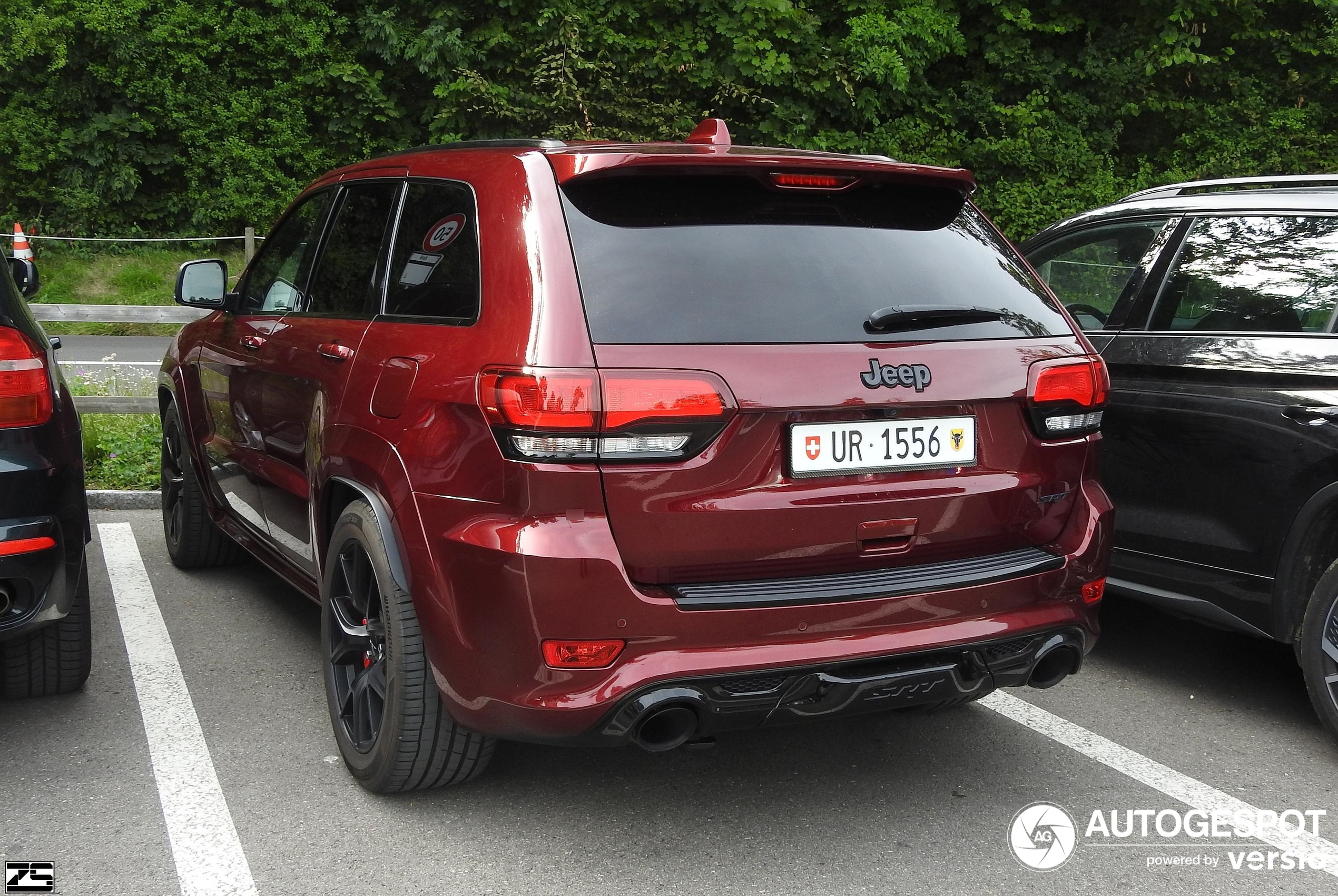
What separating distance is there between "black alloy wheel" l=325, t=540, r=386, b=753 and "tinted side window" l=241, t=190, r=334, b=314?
1151mm

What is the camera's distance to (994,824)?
10.9ft

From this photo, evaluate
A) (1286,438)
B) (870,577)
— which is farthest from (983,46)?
(870,577)

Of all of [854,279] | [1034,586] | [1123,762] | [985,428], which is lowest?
[1123,762]

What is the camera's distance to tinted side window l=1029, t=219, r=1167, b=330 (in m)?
4.75

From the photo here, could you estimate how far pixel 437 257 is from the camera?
3.36 metres

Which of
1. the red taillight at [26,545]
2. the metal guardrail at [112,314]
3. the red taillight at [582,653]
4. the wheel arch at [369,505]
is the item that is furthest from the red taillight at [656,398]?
the metal guardrail at [112,314]

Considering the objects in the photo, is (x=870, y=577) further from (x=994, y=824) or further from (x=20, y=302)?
(x=20, y=302)

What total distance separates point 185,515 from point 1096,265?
3.90 m

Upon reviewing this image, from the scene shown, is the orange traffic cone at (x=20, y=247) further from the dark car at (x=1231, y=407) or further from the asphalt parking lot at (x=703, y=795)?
the dark car at (x=1231, y=407)

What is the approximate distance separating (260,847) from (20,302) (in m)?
1.81

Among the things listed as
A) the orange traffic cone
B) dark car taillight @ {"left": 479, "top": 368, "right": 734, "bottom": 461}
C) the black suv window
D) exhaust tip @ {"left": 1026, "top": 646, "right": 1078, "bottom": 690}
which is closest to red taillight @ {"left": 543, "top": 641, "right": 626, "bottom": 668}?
dark car taillight @ {"left": 479, "top": 368, "right": 734, "bottom": 461}

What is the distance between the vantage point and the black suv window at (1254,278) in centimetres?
402

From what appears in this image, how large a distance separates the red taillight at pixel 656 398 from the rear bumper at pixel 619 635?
0.23 meters

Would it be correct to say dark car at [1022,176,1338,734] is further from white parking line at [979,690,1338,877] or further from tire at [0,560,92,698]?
tire at [0,560,92,698]
